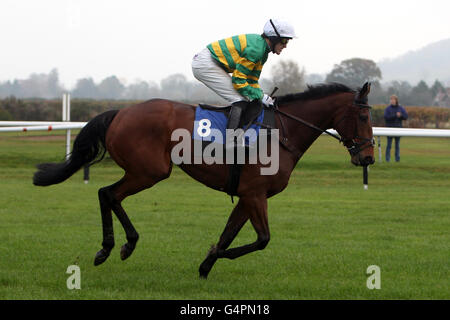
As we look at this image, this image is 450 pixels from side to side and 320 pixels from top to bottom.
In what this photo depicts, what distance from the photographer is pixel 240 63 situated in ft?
19.2

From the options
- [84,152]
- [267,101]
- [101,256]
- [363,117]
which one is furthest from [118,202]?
[363,117]

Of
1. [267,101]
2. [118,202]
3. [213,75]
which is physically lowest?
[118,202]

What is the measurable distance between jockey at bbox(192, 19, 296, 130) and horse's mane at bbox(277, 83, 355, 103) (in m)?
0.26

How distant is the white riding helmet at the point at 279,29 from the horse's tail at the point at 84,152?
1601mm

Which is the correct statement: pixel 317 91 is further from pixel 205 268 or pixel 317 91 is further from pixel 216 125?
pixel 205 268

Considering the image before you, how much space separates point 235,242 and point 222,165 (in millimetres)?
2015

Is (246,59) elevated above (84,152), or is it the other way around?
(246,59)

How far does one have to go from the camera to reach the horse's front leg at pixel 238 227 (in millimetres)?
5730

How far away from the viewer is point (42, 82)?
65.1 metres

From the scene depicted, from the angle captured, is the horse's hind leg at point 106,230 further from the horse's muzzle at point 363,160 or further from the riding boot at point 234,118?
the horse's muzzle at point 363,160

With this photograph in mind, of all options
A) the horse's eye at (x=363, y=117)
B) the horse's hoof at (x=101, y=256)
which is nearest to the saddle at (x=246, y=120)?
the horse's eye at (x=363, y=117)

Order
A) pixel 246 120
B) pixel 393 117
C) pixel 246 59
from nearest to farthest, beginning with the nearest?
pixel 246 59
pixel 246 120
pixel 393 117
